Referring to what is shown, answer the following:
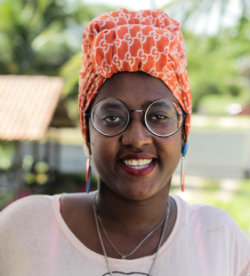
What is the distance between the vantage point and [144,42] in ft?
4.64

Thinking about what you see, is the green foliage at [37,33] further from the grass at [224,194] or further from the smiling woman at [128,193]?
the smiling woman at [128,193]

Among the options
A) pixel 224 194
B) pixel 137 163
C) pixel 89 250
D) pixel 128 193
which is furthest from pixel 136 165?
pixel 224 194

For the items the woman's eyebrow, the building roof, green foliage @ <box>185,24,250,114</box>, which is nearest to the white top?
the woman's eyebrow

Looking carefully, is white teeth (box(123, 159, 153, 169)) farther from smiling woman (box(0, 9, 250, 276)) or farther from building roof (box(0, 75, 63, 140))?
building roof (box(0, 75, 63, 140))

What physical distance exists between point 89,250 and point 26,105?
694 cm

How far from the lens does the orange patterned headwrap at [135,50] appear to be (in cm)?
141

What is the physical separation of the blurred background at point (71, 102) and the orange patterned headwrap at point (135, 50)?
3.29 m

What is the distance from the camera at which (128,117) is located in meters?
1.39

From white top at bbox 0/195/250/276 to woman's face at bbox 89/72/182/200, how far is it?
0.27 m

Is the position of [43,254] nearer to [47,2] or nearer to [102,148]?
[102,148]

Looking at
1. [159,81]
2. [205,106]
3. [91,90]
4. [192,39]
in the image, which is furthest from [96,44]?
[205,106]

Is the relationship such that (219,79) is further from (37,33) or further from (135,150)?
(135,150)

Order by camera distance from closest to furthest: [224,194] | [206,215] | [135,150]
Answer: [135,150]
[206,215]
[224,194]

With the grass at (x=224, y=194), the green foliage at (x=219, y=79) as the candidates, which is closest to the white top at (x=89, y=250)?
the grass at (x=224, y=194)
